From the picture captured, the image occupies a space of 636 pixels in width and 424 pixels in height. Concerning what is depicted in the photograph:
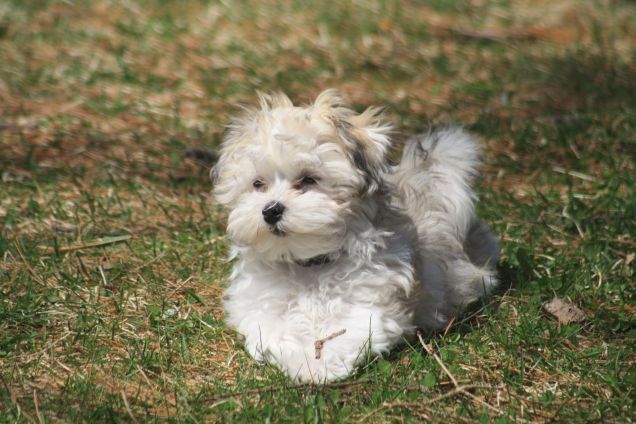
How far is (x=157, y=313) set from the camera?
472cm

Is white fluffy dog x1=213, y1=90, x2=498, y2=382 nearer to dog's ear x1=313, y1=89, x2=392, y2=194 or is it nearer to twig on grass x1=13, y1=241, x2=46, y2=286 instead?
dog's ear x1=313, y1=89, x2=392, y2=194

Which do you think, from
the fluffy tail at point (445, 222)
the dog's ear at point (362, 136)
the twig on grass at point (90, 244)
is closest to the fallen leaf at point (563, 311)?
the fluffy tail at point (445, 222)

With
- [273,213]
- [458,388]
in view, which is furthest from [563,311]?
[273,213]

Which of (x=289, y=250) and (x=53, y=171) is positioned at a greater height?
(x=289, y=250)

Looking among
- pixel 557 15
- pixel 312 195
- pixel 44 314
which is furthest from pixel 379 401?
pixel 557 15

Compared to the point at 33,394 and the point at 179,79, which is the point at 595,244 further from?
the point at 179,79

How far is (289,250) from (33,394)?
133 centimetres

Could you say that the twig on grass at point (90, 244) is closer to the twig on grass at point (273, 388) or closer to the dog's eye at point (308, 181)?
the dog's eye at point (308, 181)

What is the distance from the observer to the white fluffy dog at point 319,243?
4.14 metres

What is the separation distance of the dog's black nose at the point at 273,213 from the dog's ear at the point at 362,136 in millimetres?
432

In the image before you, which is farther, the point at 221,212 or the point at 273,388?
the point at 221,212

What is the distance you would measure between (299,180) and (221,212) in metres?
2.00

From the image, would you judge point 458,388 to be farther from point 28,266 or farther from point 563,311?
point 28,266

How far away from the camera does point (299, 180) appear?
4.27 metres
